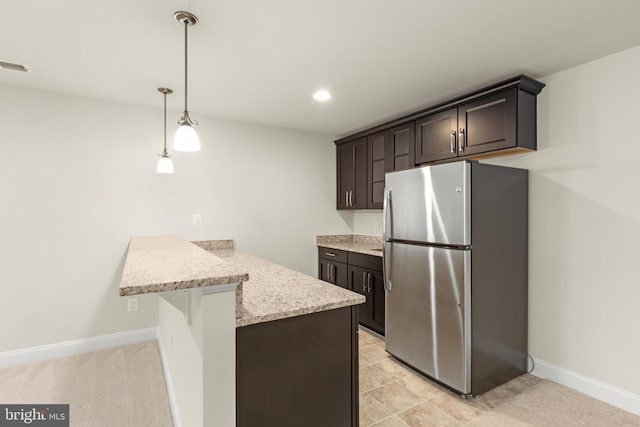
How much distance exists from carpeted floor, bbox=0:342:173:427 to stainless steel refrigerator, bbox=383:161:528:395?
1960 mm

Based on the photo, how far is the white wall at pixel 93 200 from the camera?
9.37 ft

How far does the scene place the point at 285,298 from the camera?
1562mm

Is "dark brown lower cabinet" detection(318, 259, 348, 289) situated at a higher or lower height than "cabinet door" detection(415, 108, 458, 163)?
lower

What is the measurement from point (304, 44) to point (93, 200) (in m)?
2.53

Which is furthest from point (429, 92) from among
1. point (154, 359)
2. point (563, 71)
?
point (154, 359)

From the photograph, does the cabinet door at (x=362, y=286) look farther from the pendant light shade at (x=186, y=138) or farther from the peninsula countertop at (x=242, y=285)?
the pendant light shade at (x=186, y=138)

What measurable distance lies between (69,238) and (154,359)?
1.40 metres

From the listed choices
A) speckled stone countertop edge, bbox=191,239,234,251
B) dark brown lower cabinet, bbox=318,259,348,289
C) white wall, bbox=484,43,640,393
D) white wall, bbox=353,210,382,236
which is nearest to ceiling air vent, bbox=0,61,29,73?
Result: speckled stone countertop edge, bbox=191,239,234,251

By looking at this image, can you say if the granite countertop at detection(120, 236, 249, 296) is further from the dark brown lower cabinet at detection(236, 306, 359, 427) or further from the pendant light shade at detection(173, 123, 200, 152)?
the pendant light shade at detection(173, 123, 200, 152)

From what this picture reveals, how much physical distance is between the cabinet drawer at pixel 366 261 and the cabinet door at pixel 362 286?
6cm

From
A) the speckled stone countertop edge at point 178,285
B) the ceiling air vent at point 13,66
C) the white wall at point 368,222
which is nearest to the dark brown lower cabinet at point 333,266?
the white wall at point 368,222

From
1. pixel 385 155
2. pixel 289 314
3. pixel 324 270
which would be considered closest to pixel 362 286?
pixel 324 270

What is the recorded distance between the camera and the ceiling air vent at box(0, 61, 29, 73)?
2.40 meters

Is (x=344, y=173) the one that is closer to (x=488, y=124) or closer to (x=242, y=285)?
(x=488, y=124)
